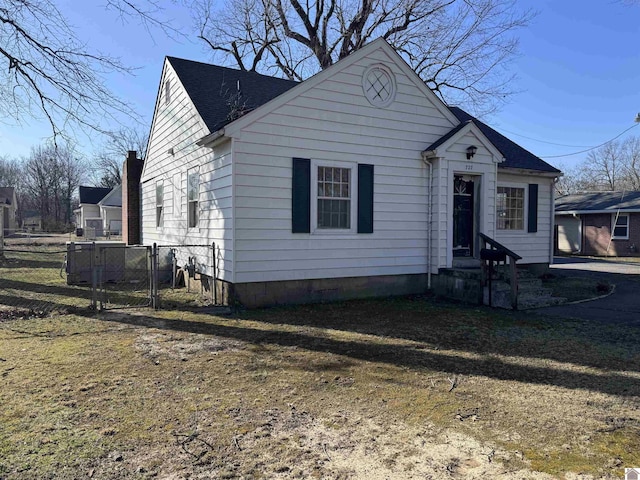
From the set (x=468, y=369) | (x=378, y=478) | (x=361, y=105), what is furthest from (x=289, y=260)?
(x=378, y=478)

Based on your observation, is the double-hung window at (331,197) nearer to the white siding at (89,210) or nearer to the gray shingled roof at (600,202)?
the gray shingled roof at (600,202)

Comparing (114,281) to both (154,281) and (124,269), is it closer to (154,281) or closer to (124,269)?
(124,269)

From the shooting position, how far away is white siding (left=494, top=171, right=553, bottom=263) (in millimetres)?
12938

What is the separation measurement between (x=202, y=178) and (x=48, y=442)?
7515 mm

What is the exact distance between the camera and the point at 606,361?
220 inches

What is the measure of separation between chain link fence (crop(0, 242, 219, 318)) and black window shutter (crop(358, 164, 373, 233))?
10.8 ft

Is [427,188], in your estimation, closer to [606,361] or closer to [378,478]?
[606,361]

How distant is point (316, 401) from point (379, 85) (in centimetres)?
789

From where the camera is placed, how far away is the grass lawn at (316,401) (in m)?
3.13

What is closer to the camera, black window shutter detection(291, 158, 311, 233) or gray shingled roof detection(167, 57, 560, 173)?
black window shutter detection(291, 158, 311, 233)

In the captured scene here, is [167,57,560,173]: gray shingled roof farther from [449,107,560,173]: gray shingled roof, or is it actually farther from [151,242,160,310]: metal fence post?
[151,242,160,310]: metal fence post

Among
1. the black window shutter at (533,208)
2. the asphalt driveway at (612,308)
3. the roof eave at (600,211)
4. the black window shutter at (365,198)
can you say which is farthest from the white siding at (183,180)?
A: the roof eave at (600,211)

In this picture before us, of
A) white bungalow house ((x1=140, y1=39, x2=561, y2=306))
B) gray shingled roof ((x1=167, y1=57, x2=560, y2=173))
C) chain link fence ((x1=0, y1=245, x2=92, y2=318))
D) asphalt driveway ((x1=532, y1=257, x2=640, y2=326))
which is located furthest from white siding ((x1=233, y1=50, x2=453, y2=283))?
chain link fence ((x1=0, y1=245, x2=92, y2=318))

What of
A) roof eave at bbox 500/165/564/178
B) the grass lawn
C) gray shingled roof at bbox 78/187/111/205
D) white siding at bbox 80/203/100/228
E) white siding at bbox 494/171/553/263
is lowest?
the grass lawn
